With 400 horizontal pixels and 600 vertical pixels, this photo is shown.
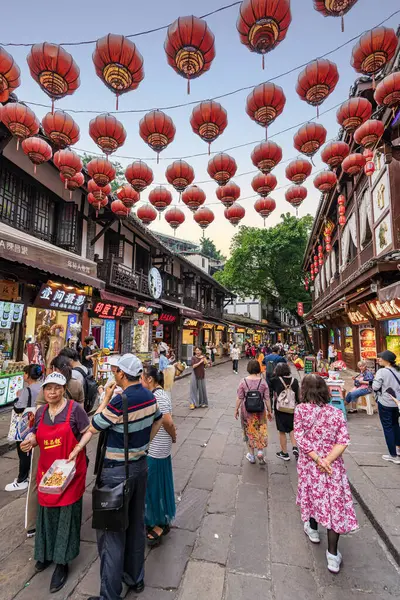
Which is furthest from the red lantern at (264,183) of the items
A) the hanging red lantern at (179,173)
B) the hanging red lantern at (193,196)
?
the hanging red lantern at (179,173)

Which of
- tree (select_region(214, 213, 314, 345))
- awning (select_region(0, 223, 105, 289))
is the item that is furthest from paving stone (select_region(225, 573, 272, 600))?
tree (select_region(214, 213, 314, 345))

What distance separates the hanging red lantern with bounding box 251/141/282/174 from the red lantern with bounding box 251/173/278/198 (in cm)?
86

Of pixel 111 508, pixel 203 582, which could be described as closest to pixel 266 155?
pixel 111 508

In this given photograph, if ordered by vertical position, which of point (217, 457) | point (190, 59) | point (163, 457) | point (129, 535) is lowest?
point (217, 457)

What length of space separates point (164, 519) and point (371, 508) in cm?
260

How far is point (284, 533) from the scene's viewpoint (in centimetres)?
338

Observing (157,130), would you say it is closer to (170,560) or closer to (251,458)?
(251,458)

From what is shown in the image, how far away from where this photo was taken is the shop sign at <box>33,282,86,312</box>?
8.95 m

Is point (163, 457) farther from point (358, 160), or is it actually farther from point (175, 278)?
point (175, 278)

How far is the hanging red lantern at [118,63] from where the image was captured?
183 inches

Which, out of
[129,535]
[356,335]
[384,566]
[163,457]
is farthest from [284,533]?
[356,335]

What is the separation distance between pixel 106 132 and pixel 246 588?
24.6 feet

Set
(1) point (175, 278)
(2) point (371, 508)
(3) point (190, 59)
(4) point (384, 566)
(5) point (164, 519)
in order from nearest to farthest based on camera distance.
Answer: (4) point (384, 566) → (5) point (164, 519) → (2) point (371, 508) → (3) point (190, 59) → (1) point (175, 278)

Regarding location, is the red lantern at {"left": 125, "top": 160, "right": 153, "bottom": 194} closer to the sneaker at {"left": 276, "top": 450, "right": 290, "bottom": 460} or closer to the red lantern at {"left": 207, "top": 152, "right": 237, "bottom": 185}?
the red lantern at {"left": 207, "top": 152, "right": 237, "bottom": 185}
